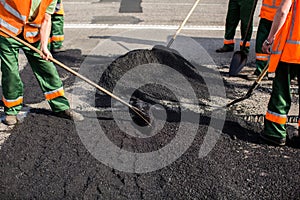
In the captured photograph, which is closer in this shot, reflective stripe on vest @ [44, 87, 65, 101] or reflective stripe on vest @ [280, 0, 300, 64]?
reflective stripe on vest @ [280, 0, 300, 64]

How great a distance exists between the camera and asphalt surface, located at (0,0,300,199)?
10.5 ft

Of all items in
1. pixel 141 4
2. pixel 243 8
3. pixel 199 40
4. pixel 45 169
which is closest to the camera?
pixel 45 169

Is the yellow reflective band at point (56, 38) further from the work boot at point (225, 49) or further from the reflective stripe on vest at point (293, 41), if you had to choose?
the reflective stripe on vest at point (293, 41)

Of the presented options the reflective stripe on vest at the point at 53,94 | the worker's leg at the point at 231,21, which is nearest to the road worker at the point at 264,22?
the worker's leg at the point at 231,21

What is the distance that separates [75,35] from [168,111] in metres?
3.61

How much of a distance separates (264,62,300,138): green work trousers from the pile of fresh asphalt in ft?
0.63

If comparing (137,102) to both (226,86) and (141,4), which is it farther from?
(141,4)

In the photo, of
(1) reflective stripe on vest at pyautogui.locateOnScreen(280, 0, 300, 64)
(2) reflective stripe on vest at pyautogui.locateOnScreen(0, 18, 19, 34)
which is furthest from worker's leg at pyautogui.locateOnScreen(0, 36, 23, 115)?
(1) reflective stripe on vest at pyautogui.locateOnScreen(280, 0, 300, 64)

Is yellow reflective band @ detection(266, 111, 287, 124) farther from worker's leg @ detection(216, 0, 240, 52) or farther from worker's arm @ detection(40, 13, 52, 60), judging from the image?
worker's leg @ detection(216, 0, 240, 52)

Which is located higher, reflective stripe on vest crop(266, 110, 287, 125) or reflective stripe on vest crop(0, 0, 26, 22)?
reflective stripe on vest crop(0, 0, 26, 22)

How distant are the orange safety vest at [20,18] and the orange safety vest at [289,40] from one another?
223cm

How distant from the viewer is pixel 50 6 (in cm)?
372

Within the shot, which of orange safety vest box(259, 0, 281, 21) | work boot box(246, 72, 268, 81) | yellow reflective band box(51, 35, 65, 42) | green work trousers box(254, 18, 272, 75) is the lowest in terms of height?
work boot box(246, 72, 268, 81)

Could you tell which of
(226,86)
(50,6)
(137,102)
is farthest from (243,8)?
(50,6)
